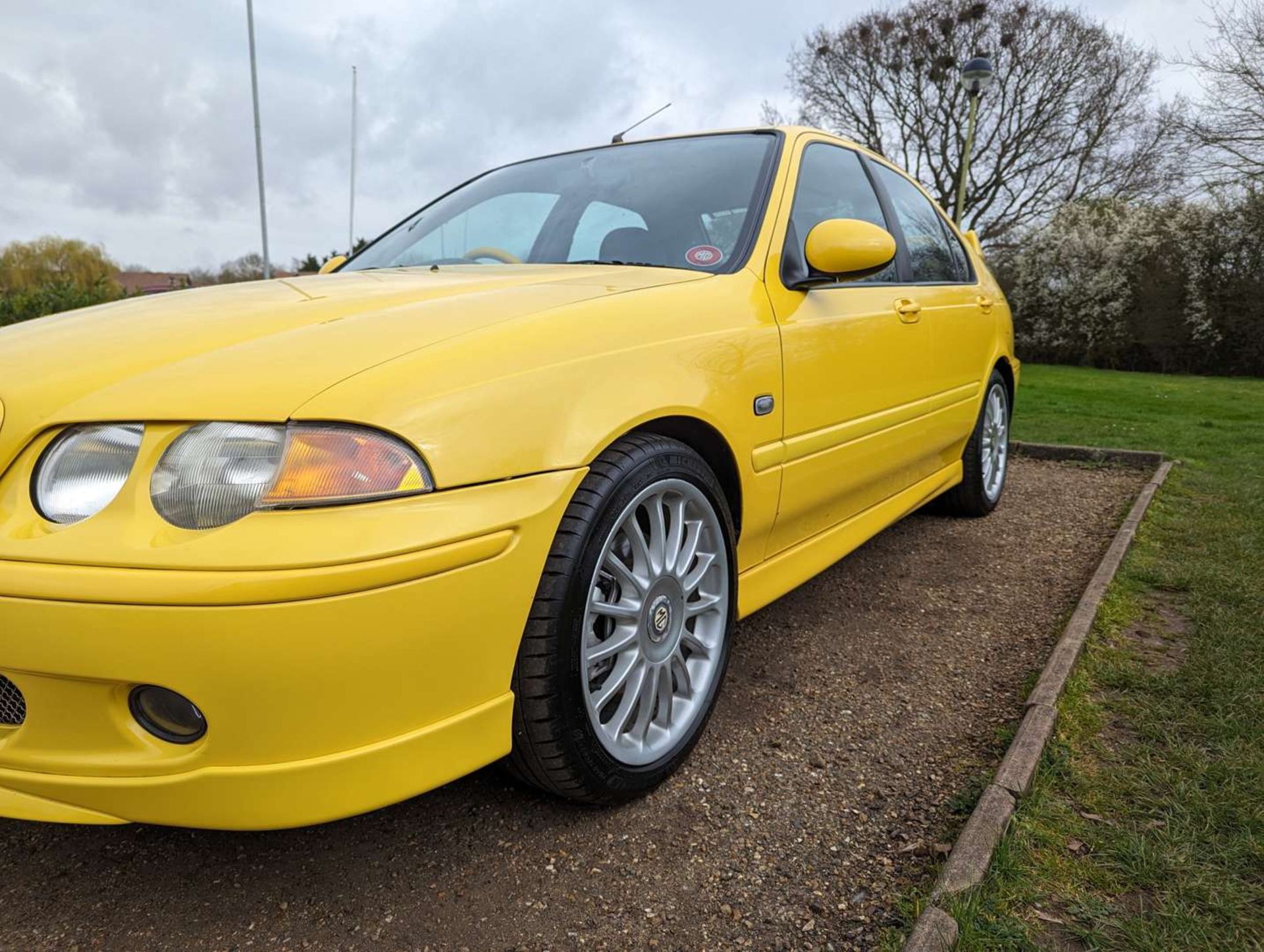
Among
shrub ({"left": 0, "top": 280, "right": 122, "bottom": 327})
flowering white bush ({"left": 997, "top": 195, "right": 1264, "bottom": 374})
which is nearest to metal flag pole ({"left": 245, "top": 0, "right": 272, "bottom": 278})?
shrub ({"left": 0, "top": 280, "right": 122, "bottom": 327})

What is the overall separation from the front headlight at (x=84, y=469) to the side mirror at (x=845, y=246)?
165cm

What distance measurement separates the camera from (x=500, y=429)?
1453 mm

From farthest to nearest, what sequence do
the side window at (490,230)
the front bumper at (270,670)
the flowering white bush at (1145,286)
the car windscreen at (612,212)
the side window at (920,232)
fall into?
the flowering white bush at (1145,286), the side window at (920,232), the side window at (490,230), the car windscreen at (612,212), the front bumper at (270,670)

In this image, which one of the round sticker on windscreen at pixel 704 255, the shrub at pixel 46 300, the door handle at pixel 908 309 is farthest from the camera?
the shrub at pixel 46 300

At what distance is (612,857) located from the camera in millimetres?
1683

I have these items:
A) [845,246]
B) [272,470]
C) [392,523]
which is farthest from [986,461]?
[272,470]

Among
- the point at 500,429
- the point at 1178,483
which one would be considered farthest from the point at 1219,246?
the point at 500,429

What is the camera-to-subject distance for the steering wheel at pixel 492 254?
252 centimetres

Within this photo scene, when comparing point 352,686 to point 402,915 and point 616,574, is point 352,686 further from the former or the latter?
point 616,574

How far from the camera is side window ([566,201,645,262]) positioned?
7.89 ft

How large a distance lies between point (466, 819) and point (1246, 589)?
9.33 feet

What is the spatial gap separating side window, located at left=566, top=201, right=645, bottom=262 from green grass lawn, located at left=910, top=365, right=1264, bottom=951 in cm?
173

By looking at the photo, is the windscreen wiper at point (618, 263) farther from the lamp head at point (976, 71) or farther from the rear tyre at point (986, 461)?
the lamp head at point (976, 71)

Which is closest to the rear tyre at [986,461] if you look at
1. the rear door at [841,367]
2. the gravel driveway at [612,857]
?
the rear door at [841,367]
